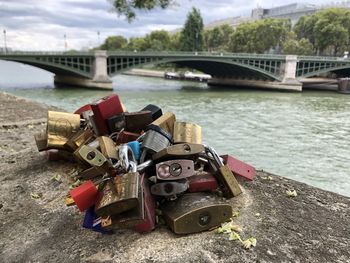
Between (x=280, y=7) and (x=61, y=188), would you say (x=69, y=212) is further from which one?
(x=280, y=7)

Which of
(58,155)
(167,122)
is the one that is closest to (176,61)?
(58,155)

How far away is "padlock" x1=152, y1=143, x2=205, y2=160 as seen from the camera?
8.90 ft

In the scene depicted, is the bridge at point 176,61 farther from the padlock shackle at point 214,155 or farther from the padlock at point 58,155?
the padlock shackle at point 214,155

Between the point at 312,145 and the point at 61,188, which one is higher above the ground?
the point at 61,188

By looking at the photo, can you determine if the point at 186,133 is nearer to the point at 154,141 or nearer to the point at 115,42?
the point at 154,141

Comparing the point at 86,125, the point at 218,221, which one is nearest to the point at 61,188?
the point at 86,125

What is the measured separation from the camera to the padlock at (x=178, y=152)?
271 centimetres

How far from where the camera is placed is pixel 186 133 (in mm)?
3369

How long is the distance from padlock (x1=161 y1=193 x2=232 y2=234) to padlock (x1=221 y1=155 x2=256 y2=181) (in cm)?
66

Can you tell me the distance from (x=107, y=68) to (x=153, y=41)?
45070 millimetres

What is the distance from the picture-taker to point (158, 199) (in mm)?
2807

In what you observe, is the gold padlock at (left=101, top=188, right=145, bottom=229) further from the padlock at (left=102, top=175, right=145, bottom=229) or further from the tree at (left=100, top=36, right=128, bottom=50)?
the tree at (left=100, top=36, right=128, bottom=50)

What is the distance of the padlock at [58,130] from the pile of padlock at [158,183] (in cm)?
58

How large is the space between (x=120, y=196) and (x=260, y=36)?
72193mm
